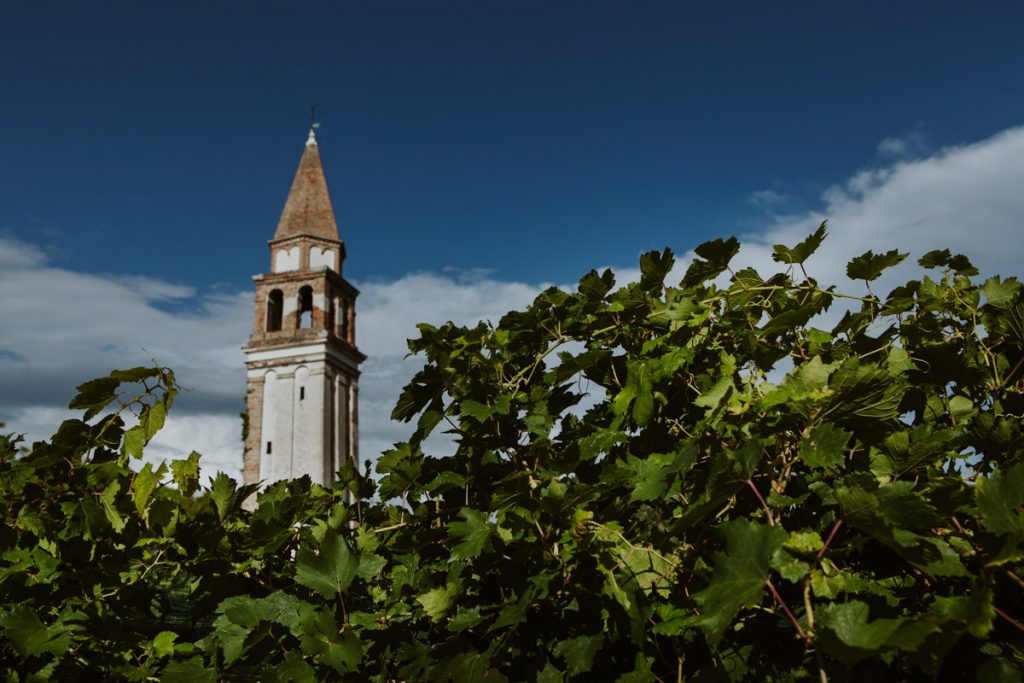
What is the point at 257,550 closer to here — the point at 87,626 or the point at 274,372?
the point at 87,626

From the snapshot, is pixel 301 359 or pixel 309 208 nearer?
pixel 301 359

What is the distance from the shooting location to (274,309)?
26.9 m

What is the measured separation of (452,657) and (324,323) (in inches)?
1002

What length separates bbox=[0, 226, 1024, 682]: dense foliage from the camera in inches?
34.8

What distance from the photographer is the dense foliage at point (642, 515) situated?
884 mm

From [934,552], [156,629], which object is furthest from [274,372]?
[934,552]

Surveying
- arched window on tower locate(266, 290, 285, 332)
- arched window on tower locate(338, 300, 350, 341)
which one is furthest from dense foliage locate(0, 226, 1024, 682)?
arched window on tower locate(338, 300, 350, 341)

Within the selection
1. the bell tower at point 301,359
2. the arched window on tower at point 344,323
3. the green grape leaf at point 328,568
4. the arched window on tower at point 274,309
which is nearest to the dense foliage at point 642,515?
the green grape leaf at point 328,568

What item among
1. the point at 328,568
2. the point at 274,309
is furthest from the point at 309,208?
the point at 328,568

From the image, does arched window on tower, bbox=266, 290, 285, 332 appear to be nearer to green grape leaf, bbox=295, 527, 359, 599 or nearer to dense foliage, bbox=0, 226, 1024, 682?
dense foliage, bbox=0, 226, 1024, 682

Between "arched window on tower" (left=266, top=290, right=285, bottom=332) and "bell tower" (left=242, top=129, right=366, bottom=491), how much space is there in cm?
4

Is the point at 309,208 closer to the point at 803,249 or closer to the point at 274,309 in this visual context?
the point at 274,309

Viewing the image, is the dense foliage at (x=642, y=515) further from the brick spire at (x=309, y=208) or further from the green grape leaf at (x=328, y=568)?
the brick spire at (x=309, y=208)

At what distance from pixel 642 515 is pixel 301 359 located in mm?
25480
